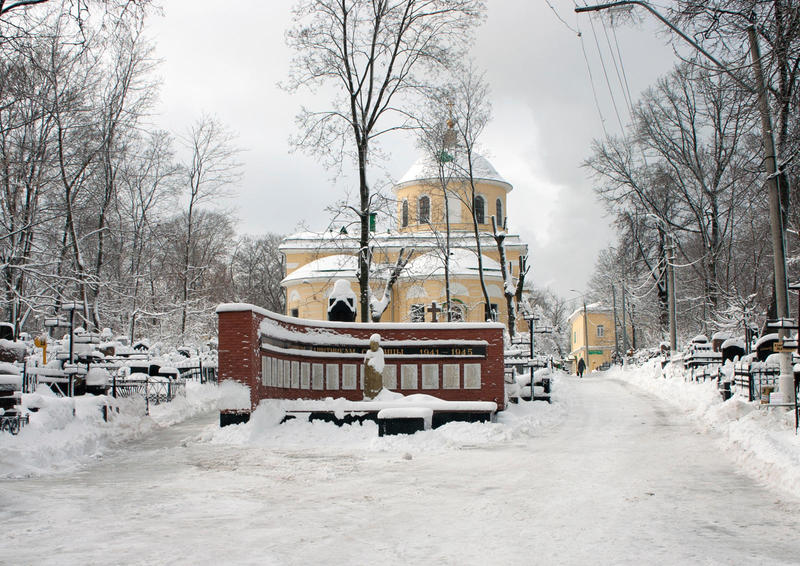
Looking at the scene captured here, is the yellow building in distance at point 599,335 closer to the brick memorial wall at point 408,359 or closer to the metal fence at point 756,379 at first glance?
the metal fence at point 756,379

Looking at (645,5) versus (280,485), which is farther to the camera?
(645,5)

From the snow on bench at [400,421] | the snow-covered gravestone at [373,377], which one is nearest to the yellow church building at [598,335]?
the snow-covered gravestone at [373,377]

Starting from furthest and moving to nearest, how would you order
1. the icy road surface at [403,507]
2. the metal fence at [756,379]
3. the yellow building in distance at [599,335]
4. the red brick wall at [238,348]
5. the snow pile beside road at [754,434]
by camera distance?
the yellow building in distance at [599,335]
the metal fence at [756,379]
the red brick wall at [238,348]
the snow pile beside road at [754,434]
the icy road surface at [403,507]

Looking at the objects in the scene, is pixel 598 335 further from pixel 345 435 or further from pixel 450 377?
pixel 345 435

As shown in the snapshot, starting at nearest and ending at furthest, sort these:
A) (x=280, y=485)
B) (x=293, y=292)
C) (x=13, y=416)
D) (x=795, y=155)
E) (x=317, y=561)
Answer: (x=317, y=561)
(x=280, y=485)
(x=13, y=416)
(x=795, y=155)
(x=293, y=292)

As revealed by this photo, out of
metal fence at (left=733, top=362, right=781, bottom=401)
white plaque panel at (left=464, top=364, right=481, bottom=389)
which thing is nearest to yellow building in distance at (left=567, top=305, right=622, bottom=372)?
metal fence at (left=733, top=362, right=781, bottom=401)

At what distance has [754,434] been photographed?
11.9 metres

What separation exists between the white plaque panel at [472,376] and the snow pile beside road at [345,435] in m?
2.22

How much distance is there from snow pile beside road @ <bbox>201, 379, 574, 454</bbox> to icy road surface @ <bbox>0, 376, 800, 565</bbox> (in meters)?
0.21

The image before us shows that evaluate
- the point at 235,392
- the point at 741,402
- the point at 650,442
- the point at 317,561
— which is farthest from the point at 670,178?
the point at 317,561

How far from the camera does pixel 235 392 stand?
14.8 meters

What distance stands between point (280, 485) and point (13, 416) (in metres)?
4.87

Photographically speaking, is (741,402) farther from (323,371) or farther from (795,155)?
(323,371)

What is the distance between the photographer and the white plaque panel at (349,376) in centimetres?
1848
